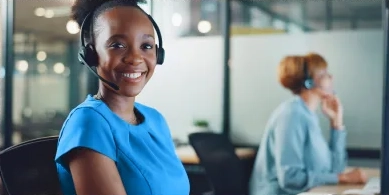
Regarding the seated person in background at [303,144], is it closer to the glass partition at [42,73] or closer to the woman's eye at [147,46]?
the glass partition at [42,73]

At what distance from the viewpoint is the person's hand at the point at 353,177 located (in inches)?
94.4

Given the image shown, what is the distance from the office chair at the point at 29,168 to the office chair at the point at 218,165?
1.23 metres

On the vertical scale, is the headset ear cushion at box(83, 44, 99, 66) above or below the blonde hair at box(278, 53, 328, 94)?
above

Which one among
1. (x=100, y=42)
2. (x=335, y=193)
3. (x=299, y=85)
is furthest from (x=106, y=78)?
(x=299, y=85)

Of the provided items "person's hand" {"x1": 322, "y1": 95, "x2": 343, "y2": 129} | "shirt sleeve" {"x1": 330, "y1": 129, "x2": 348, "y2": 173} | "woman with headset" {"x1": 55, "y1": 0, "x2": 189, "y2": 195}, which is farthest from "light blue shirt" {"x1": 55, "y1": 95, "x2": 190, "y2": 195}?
"person's hand" {"x1": 322, "y1": 95, "x2": 343, "y2": 129}

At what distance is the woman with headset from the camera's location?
A: 38.9 inches

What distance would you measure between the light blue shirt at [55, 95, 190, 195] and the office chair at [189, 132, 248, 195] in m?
1.42

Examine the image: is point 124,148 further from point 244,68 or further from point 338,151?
point 244,68

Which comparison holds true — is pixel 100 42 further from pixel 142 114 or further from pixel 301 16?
pixel 301 16

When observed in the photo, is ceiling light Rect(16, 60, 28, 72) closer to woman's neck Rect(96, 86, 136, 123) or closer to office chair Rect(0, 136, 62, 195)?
office chair Rect(0, 136, 62, 195)

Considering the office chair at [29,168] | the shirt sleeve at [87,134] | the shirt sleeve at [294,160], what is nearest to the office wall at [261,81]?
the shirt sleeve at [294,160]

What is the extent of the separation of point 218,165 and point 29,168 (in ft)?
4.65

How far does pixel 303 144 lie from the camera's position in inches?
94.7

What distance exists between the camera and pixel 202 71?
329 cm
